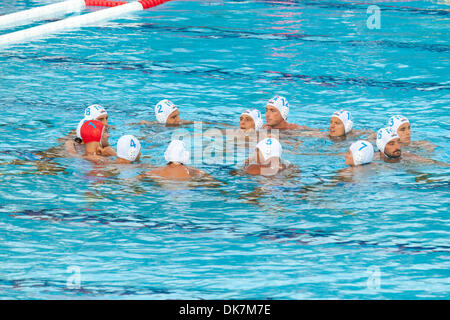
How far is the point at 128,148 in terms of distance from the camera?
622 centimetres

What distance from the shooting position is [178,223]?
509 cm

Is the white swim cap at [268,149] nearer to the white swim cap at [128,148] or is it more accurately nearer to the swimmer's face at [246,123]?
the white swim cap at [128,148]

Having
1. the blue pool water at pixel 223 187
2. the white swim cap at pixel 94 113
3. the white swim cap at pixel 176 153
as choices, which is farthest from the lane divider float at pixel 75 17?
the white swim cap at pixel 176 153

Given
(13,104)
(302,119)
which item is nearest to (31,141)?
(13,104)

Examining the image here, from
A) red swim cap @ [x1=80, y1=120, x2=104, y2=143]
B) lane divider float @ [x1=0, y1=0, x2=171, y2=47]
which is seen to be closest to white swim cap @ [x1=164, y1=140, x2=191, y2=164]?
red swim cap @ [x1=80, y1=120, x2=104, y2=143]

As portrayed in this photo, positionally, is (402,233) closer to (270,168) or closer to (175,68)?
(270,168)

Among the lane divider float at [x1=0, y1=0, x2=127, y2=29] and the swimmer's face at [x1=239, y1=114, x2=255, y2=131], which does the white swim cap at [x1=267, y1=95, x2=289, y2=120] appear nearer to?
the swimmer's face at [x1=239, y1=114, x2=255, y2=131]

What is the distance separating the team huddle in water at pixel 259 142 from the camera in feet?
19.8

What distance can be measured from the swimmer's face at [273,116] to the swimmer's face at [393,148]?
4.41ft

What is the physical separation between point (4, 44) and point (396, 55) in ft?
17.6

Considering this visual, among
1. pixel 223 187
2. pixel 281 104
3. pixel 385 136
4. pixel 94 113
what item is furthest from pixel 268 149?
pixel 94 113

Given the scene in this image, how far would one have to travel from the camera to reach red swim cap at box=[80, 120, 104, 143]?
21.5 feet

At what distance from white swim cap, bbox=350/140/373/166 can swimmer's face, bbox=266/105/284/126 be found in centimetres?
138

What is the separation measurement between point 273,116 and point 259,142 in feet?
4.56
